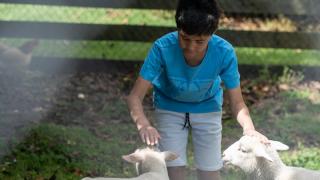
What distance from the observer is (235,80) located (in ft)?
13.5

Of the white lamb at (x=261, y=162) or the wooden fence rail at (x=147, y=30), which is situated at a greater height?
the wooden fence rail at (x=147, y=30)

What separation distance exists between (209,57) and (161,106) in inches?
18.7

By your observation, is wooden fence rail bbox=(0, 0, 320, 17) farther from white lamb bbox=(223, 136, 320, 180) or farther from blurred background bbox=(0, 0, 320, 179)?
white lamb bbox=(223, 136, 320, 180)

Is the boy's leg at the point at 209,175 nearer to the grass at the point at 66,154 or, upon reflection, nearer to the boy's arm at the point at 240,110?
the boy's arm at the point at 240,110

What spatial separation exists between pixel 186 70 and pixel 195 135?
550mm

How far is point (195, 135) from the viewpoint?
175 inches

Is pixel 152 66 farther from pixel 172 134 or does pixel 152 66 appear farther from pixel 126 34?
pixel 126 34

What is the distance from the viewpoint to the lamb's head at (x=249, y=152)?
12.4 feet

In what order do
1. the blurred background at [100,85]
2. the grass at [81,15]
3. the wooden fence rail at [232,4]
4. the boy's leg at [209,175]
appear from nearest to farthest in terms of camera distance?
the boy's leg at [209,175], the blurred background at [100,85], the wooden fence rail at [232,4], the grass at [81,15]

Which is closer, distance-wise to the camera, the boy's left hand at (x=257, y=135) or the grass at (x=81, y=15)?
the boy's left hand at (x=257, y=135)

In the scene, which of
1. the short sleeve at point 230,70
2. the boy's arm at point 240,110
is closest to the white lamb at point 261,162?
the boy's arm at point 240,110

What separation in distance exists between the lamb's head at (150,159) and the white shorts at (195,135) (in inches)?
15.7

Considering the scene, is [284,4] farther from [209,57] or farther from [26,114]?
[209,57]

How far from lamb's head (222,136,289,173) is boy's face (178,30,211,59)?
1.73ft
